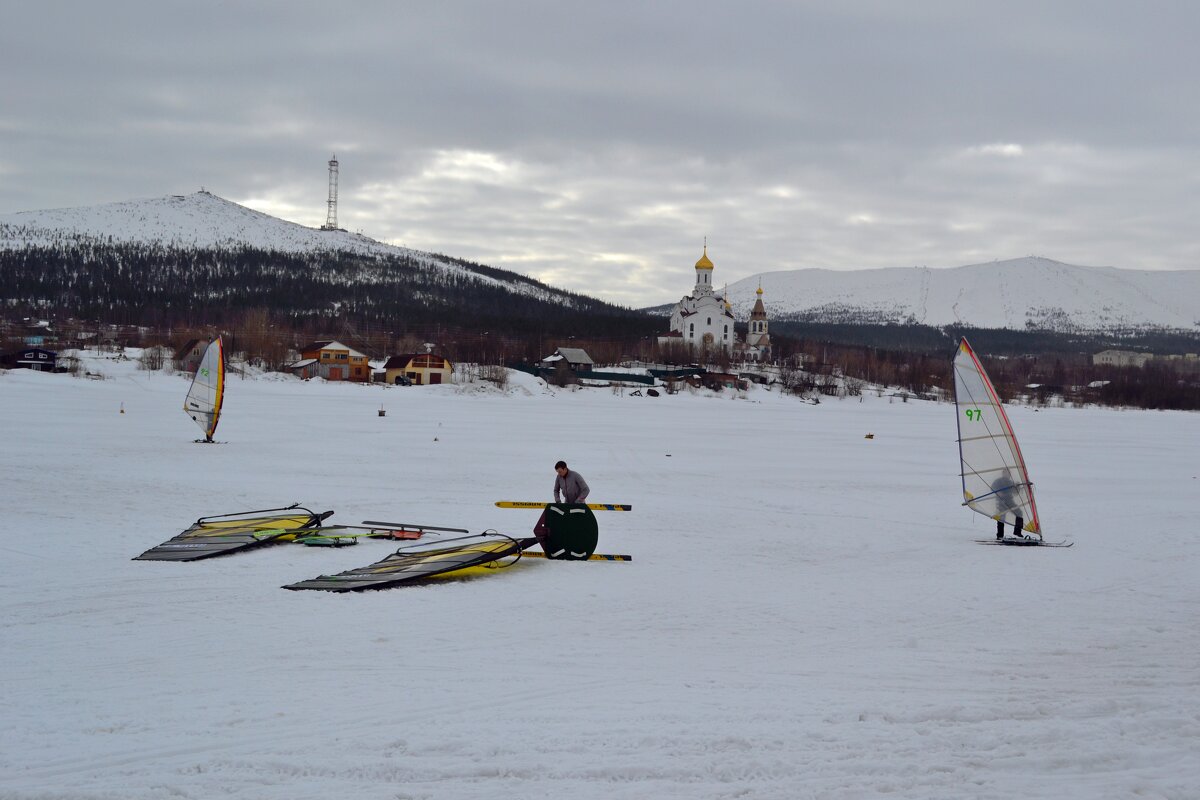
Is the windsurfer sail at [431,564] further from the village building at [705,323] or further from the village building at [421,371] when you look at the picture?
the village building at [705,323]

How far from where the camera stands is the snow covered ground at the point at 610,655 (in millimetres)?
5820

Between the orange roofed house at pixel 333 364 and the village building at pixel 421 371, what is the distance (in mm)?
2631

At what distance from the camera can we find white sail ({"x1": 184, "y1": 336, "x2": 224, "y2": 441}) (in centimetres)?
2659

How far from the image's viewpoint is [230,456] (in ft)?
81.5

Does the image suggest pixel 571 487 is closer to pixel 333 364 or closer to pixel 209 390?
pixel 209 390

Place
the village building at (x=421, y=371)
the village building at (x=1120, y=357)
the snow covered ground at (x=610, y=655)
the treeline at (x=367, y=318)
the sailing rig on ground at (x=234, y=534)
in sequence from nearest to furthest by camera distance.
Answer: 1. the snow covered ground at (x=610, y=655)
2. the sailing rig on ground at (x=234, y=534)
3. the village building at (x=421, y=371)
4. the treeline at (x=367, y=318)
5. the village building at (x=1120, y=357)

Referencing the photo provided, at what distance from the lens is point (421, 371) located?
75.6 metres

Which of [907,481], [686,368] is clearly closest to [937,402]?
[686,368]

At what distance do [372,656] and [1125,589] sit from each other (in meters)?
9.58

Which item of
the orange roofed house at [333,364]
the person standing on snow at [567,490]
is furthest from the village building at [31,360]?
the person standing on snow at [567,490]

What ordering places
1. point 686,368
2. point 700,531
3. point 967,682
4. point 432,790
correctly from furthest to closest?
point 686,368, point 700,531, point 967,682, point 432,790

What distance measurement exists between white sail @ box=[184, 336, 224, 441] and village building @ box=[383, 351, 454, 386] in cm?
4651

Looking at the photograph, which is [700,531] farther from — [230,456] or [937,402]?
[937,402]

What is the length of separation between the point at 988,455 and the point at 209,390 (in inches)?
819
